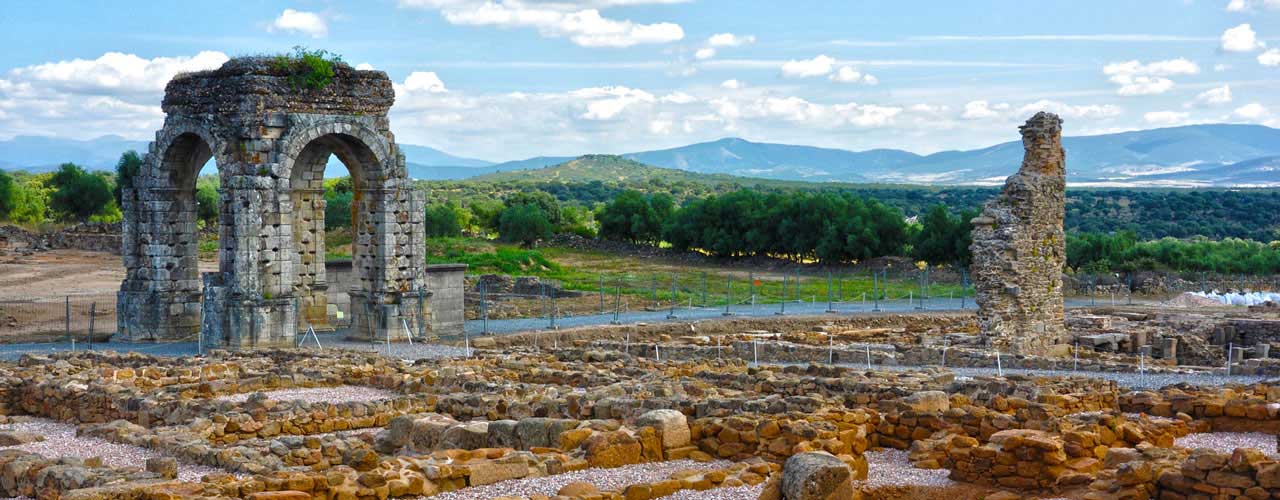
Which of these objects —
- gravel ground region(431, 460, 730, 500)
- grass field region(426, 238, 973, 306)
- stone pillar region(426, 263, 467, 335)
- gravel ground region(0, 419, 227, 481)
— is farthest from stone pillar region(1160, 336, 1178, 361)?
gravel ground region(0, 419, 227, 481)

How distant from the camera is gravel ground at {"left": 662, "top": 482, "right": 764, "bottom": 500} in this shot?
13.1 m

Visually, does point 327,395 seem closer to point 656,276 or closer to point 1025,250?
point 1025,250

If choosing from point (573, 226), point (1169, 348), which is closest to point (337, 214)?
point (573, 226)

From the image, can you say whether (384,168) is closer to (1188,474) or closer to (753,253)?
(1188,474)

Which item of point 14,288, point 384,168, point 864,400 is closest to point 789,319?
point 384,168

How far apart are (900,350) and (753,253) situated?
36936 mm

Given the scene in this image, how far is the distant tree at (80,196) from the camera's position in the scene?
82.3 meters

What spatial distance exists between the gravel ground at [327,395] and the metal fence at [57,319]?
9.98 metres

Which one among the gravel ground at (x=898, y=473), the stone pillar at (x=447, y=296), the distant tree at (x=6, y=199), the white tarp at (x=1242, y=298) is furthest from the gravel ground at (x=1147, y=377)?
the distant tree at (x=6, y=199)

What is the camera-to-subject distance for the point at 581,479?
13.7 metres

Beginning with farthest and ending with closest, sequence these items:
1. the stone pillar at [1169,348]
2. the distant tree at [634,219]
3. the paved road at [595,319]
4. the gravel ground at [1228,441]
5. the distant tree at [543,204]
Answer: the distant tree at [543,204] → the distant tree at [634,219] → the stone pillar at [1169,348] → the paved road at [595,319] → the gravel ground at [1228,441]

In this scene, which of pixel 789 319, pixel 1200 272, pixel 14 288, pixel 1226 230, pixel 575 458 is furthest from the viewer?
pixel 1226 230

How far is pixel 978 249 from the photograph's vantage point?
99.1 ft

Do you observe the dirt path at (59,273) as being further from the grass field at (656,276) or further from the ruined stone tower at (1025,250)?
the ruined stone tower at (1025,250)
